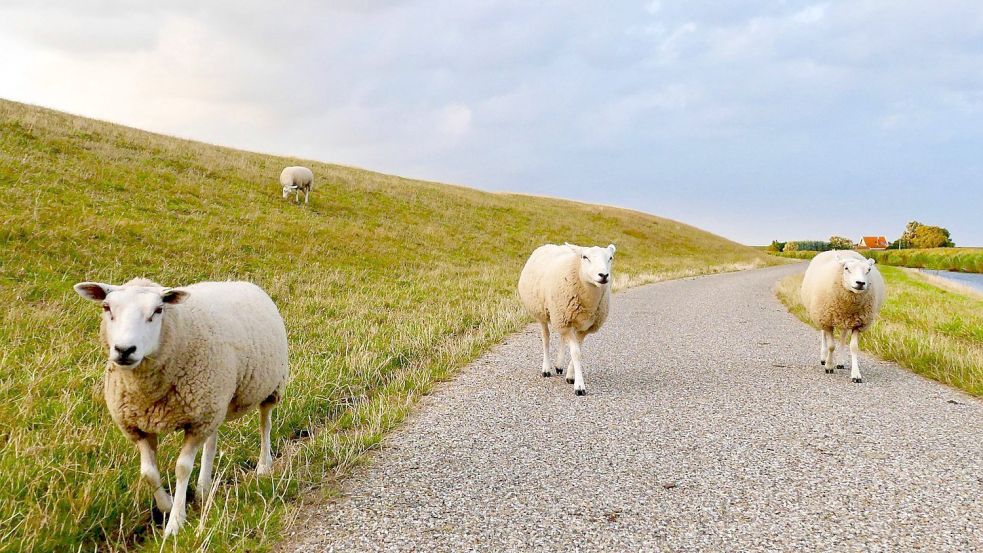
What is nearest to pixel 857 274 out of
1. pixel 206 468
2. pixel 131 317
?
pixel 206 468

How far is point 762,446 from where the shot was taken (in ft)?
15.7

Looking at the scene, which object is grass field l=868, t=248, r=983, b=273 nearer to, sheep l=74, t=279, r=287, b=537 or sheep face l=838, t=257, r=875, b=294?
sheep face l=838, t=257, r=875, b=294

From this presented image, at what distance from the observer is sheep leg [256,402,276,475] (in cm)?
428

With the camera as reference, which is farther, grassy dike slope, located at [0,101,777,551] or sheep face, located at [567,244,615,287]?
sheep face, located at [567,244,615,287]

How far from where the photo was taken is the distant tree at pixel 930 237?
93000 millimetres

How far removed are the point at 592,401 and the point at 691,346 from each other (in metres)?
4.13

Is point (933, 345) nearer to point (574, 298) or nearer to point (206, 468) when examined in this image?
point (574, 298)

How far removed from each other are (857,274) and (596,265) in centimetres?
389

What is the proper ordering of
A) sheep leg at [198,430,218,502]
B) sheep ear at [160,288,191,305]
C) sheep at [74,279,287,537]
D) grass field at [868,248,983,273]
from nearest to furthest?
sheep at [74,279,287,537], sheep ear at [160,288,191,305], sheep leg at [198,430,218,502], grass field at [868,248,983,273]

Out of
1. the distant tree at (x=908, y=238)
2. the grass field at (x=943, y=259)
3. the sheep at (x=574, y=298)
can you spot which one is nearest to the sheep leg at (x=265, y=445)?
the sheep at (x=574, y=298)

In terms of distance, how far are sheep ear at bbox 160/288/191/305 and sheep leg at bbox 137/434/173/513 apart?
3.25 feet

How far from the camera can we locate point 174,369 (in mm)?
3469

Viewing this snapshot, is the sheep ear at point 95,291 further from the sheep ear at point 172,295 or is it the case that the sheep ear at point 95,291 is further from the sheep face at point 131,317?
the sheep ear at point 172,295

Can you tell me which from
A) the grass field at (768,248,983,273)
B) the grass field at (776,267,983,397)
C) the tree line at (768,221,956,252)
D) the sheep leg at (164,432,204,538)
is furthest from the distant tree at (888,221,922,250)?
the sheep leg at (164,432,204,538)
